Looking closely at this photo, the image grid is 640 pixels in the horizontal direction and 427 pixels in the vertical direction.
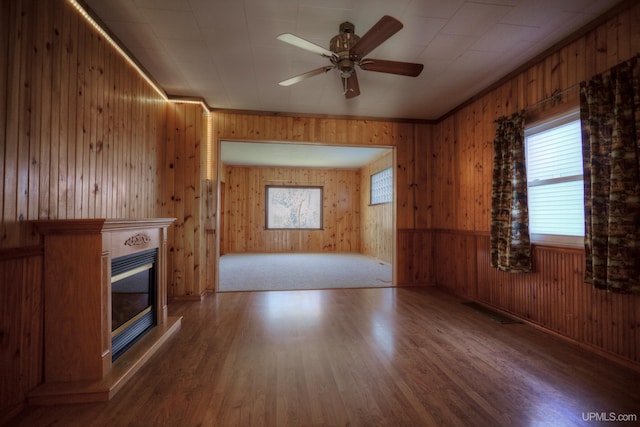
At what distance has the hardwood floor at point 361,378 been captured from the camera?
4.83ft

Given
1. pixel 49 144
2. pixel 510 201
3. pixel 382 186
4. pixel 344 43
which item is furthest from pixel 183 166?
pixel 382 186

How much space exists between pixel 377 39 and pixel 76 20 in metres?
2.14

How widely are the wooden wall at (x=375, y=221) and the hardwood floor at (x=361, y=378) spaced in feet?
12.1

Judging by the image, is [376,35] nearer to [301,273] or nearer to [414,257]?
[414,257]

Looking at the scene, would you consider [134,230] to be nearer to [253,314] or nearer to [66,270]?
[66,270]

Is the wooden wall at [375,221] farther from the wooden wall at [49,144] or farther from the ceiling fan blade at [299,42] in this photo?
the wooden wall at [49,144]

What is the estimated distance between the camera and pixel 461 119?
12.6 ft

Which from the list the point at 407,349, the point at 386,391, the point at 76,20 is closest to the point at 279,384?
the point at 386,391

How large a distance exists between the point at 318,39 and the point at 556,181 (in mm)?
2504

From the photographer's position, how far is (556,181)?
8.34 feet

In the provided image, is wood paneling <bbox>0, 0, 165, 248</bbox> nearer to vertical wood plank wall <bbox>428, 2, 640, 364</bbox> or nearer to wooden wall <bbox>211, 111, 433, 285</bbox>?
wooden wall <bbox>211, 111, 433, 285</bbox>

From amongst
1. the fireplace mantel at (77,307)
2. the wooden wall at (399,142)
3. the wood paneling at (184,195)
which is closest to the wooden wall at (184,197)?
the wood paneling at (184,195)

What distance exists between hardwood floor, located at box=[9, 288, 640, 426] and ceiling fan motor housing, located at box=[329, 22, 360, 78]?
2315mm

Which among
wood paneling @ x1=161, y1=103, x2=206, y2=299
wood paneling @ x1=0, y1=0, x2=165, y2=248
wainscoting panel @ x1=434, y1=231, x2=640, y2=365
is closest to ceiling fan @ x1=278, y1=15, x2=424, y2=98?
wood paneling @ x1=0, y1=0, x2=165, y2=248
